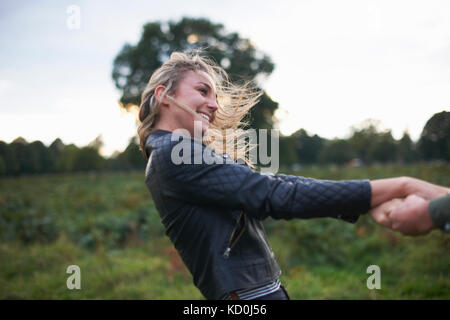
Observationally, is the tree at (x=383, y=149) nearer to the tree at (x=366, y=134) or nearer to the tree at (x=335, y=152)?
the tree at (x=366, y=134)

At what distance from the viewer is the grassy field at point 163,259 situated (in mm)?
4492

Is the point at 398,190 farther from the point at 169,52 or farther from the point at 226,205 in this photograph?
the point at 169,52

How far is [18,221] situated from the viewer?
732 cm

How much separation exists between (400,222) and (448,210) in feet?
0.62

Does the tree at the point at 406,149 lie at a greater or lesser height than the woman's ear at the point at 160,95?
lesser

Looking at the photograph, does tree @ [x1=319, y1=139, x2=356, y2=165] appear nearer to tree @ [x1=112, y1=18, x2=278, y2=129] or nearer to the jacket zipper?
tree @ [x1=112, y1=18, x2=278, y2=129]

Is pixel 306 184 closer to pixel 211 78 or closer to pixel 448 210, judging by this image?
pixel 448 210

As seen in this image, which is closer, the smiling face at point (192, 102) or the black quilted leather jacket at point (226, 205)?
the black quilted leather jacket at point (226, 205)

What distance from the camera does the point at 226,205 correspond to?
1507 mm

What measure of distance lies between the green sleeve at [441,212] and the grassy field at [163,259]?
3.18m

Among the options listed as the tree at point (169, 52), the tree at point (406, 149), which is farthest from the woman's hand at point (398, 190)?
the tree at point (169, 52)

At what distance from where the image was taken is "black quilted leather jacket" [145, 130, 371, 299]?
146 cm

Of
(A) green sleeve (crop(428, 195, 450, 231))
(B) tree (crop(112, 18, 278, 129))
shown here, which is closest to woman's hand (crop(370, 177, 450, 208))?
(A) green sleeve (crop(428, 195, 450, 231))

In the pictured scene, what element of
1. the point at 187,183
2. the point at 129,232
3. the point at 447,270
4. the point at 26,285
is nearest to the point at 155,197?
the point at 187,183
